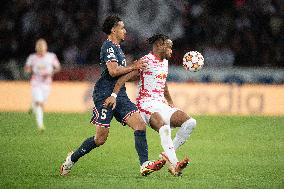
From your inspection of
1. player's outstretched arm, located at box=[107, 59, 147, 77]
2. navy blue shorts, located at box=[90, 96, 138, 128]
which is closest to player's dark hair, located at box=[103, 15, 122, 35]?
player's outstretched arm, located at box=[107, 59, 147, 77]

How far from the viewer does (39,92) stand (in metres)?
17.2

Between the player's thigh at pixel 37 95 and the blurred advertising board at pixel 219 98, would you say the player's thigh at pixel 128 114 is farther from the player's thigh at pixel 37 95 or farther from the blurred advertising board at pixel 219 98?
the blurred advertising board at pixel 219 98

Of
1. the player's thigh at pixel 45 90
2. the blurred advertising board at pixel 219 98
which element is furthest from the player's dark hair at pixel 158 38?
the blurred advertising board at pixel 219 98

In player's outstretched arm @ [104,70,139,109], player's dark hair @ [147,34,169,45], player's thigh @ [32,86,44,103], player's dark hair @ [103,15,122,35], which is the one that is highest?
player's dark hair @ [103,15,122,35]

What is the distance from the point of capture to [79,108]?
19.6 m

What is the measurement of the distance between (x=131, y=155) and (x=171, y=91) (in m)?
7.20

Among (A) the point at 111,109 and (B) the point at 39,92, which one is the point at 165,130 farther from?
(B) the point at 39,92

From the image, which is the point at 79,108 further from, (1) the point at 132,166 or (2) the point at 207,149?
(1) the point at 132,166

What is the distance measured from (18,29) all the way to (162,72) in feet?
46.5

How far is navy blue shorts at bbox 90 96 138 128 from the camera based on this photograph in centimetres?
965

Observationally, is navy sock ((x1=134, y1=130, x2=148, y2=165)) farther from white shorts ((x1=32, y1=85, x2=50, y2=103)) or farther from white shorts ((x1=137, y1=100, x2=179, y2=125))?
white shorts ((x1=32, y1=85, x2=50, y2=103))

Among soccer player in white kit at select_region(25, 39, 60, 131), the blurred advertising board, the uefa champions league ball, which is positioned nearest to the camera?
the uefa champions league ball

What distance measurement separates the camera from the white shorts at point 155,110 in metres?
9.78

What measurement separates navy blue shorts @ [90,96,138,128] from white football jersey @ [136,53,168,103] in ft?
0.90
